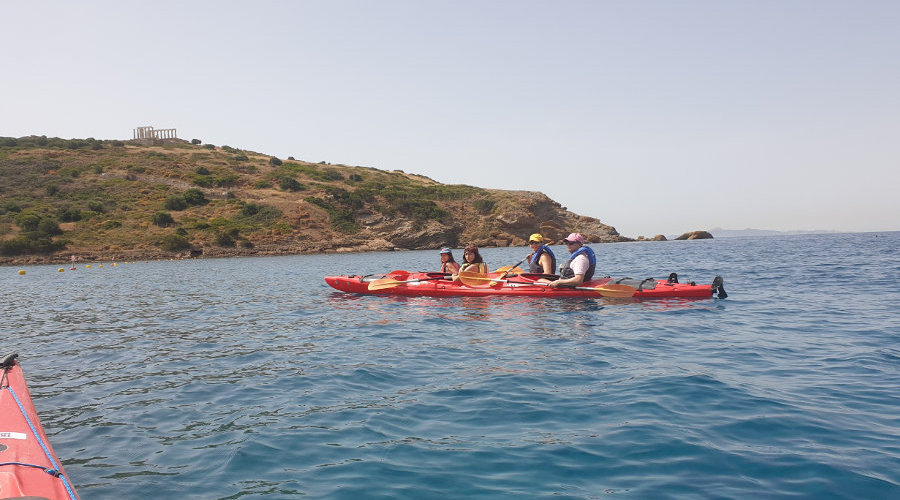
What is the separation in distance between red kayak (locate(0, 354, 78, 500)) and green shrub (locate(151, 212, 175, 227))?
4955cm

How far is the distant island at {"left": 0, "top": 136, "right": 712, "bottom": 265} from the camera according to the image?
45.5 meters

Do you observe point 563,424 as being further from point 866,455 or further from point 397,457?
point 866,455

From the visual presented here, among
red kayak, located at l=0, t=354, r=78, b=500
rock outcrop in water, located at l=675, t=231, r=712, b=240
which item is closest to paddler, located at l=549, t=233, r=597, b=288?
red kayak, located at l=0, t=354, r=78, b=500

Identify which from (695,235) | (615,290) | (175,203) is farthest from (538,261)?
(695,235)

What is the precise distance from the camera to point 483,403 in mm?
5879

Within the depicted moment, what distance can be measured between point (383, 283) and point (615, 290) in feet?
21.1

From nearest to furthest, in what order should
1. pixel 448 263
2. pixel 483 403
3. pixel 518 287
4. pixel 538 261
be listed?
pixel 483 403 → pixel 518 287 → pixel 538 261 → pixel 448 263

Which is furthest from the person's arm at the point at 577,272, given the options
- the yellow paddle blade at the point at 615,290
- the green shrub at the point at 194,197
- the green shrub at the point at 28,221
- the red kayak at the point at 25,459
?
the green shrub at the point at 194,197

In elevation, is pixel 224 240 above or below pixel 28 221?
below

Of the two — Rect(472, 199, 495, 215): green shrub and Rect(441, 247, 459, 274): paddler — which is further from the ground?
Rect(472, 199, 495, 215): green shrub

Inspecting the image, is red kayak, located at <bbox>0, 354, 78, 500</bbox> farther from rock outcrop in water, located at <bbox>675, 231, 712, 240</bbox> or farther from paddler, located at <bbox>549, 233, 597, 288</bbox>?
rock outcrop in water, located at <bbox>675, 231, 712, 240</bbox>

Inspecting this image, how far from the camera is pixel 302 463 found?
14.8 feet

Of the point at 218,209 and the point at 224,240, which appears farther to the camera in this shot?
the point at 218,209

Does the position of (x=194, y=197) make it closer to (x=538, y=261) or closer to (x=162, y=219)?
(x=162, y=219)
